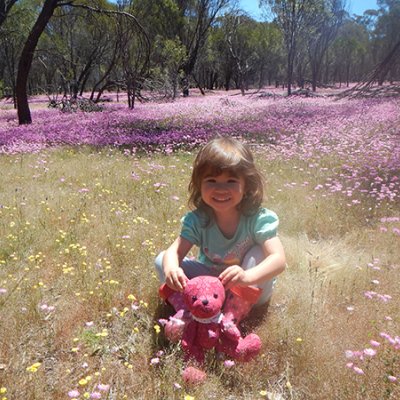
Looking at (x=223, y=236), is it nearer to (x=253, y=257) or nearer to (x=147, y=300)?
(x=253, y=257)

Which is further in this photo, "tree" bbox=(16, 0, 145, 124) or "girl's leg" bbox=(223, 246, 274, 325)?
"tree" bbox=(16, 0, 145, 124)

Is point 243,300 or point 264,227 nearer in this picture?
point 243,300

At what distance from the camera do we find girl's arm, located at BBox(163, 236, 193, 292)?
2.76 meters

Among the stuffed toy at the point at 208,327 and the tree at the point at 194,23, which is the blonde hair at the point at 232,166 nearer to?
the stuffed toy at the point at 208,327

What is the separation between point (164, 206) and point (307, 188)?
2490mm

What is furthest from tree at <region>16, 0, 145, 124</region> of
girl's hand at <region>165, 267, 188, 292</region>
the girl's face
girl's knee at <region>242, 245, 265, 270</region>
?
girl's hand at <region>165, 267, 188, 292</region>

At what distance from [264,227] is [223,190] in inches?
17.1

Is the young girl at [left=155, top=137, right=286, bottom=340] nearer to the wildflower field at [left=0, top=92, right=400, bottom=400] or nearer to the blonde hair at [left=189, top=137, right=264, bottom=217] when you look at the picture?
the blonde hair at [left=189, top=137, right=264, bottom=217]

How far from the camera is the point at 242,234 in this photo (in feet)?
10.3

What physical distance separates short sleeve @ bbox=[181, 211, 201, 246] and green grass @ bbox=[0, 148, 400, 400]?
65cm

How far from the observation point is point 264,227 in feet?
9.95

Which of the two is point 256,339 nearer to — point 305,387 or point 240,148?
point 305,387

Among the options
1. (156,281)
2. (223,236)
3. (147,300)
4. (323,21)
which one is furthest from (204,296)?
(323,21)

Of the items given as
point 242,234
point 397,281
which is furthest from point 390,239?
point 242,234
